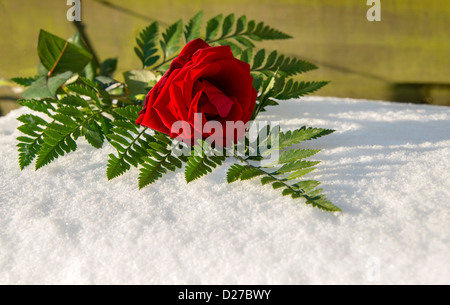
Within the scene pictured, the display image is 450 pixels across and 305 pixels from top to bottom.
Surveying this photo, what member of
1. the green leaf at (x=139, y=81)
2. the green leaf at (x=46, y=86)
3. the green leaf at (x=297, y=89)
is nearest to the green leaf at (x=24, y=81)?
the green leaf at (x=46, y=86)

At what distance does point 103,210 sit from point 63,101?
154 millimetres

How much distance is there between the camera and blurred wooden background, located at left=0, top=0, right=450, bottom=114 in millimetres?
795

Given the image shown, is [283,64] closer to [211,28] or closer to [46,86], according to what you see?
[211,28]

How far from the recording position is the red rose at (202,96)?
40cm

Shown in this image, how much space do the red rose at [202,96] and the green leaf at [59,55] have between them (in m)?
0.22

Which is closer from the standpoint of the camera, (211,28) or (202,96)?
(202,96)

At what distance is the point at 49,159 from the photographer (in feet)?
1.47

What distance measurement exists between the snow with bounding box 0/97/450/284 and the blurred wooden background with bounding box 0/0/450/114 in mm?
364

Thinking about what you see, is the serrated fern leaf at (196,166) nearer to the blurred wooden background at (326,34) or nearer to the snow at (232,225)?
the snow at (232,225)

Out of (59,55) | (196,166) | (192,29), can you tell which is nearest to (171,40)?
(192,29)

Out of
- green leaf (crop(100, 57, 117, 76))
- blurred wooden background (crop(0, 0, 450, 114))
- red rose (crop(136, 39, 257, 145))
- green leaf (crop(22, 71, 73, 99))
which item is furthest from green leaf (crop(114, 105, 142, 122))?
blurred wooden background (crop(0, 0, 450, 114))

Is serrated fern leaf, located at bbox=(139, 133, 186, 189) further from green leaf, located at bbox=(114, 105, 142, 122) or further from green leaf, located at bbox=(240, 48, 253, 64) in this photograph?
green leaf, located at bbox=(240, 48, 253, 64)

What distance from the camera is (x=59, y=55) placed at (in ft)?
1.95

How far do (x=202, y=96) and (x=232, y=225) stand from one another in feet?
0.40
